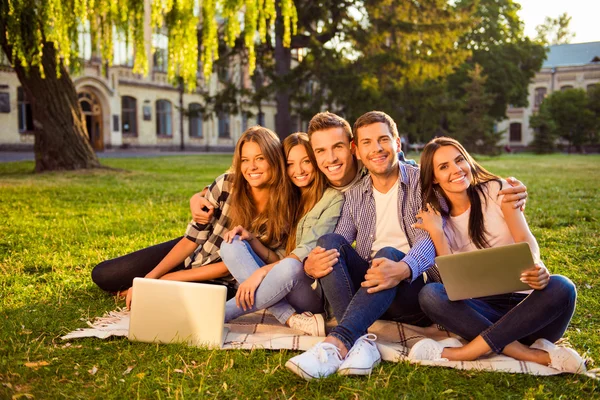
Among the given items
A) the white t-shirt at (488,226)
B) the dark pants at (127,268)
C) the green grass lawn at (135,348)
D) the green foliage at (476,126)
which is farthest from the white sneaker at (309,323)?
the green foliage at (476,126)

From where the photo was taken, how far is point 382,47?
59.5ft

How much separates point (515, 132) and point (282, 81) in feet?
149

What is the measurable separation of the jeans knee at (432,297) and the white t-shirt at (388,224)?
1.49 feet

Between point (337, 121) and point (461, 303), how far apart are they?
1326 millimetres

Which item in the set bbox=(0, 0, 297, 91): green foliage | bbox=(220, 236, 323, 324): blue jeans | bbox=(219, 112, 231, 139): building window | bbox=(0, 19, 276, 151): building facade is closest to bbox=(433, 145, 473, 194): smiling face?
bbox=(220, 236, 323, 324): blue jeans

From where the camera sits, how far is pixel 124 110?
3366cm

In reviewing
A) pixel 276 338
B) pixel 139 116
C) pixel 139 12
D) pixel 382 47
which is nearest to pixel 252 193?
pixel 276 338

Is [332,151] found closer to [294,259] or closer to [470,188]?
[294,259]

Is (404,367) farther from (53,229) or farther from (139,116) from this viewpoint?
(139,116)

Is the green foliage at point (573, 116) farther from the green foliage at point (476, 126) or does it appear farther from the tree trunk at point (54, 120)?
the tree trunk at point (54, 120)

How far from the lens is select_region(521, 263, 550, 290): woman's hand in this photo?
8.82ft

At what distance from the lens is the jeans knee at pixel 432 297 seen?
2.94 m

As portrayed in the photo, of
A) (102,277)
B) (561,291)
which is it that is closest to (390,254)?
(561,291)

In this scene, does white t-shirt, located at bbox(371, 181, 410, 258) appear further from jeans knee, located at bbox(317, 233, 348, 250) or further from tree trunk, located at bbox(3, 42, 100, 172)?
tree trunk, located at bbox(3, 42, 100, 172)
